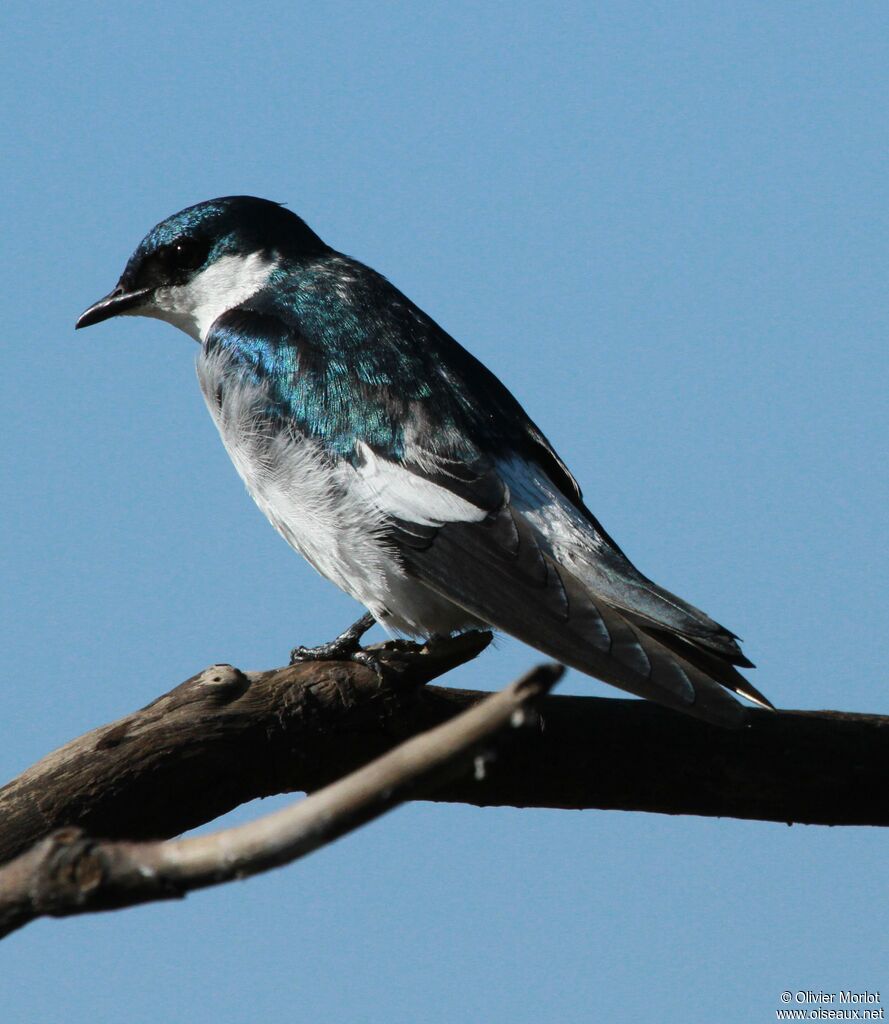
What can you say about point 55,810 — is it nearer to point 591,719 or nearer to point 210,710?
point 210,710

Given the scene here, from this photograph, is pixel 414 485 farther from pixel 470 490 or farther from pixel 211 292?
pixel 211 292

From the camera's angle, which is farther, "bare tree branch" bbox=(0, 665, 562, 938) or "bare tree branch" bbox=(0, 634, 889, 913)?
"bare tree branch" bbox=(0, 634, 889, 913)

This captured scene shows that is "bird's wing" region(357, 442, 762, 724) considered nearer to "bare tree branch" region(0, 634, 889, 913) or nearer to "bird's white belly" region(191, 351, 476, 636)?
"bird's white belly" region(191, 351, 476, 636)

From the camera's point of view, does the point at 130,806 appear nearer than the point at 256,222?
Yes

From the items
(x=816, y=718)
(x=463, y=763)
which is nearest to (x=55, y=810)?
(x=463, y=763)

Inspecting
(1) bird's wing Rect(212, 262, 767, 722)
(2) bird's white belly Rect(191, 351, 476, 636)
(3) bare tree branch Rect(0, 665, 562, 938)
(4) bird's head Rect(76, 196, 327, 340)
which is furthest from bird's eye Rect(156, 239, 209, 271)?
(3) bare tree branch Rect(0, 665, 562, 938)

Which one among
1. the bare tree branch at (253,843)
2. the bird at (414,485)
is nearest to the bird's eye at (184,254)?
the bird at (414,485)

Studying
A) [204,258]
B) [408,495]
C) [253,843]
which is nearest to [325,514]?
[408,495]

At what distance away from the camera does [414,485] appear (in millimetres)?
4266

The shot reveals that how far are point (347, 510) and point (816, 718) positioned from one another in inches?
55.8

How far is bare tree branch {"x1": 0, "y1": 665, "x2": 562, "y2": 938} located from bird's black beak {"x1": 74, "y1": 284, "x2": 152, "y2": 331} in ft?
11.5

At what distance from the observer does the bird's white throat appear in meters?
5.26

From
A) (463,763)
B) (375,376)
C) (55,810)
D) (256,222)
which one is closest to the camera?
(463,763)

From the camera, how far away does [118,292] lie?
219 inches
